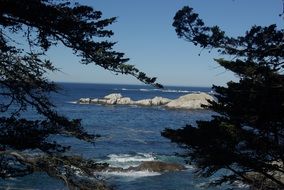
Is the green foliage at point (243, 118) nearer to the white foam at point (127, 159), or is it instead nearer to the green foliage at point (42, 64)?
the green foliage at point (42, 64)

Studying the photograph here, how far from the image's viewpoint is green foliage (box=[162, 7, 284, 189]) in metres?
11.7

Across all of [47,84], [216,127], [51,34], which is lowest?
[216,127]

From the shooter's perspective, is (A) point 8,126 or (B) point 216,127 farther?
(B) point 216,127

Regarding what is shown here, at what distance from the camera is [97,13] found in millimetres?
9125

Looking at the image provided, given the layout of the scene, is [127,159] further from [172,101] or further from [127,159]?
[172,101]

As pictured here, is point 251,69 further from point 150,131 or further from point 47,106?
point 150,131

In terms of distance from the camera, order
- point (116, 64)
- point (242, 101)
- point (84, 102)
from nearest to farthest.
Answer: point (116, 64)
point (242, 101)
point (84, 102)

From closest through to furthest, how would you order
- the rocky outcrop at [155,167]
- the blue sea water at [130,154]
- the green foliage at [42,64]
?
the green foliage at [42,64] → the blue sea water at [130,154] → the rocky outcrop at [155,167]

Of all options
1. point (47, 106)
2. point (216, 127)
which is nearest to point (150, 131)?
point (216, 127)

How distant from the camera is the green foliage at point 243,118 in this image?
1169cm

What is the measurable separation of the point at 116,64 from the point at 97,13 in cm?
121

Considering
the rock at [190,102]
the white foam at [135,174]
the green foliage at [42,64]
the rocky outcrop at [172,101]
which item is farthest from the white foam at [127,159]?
the rock at [190,102]

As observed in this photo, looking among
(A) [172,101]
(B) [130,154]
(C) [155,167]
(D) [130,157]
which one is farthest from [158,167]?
(A) [172,101]

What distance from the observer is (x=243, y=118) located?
13.3m
